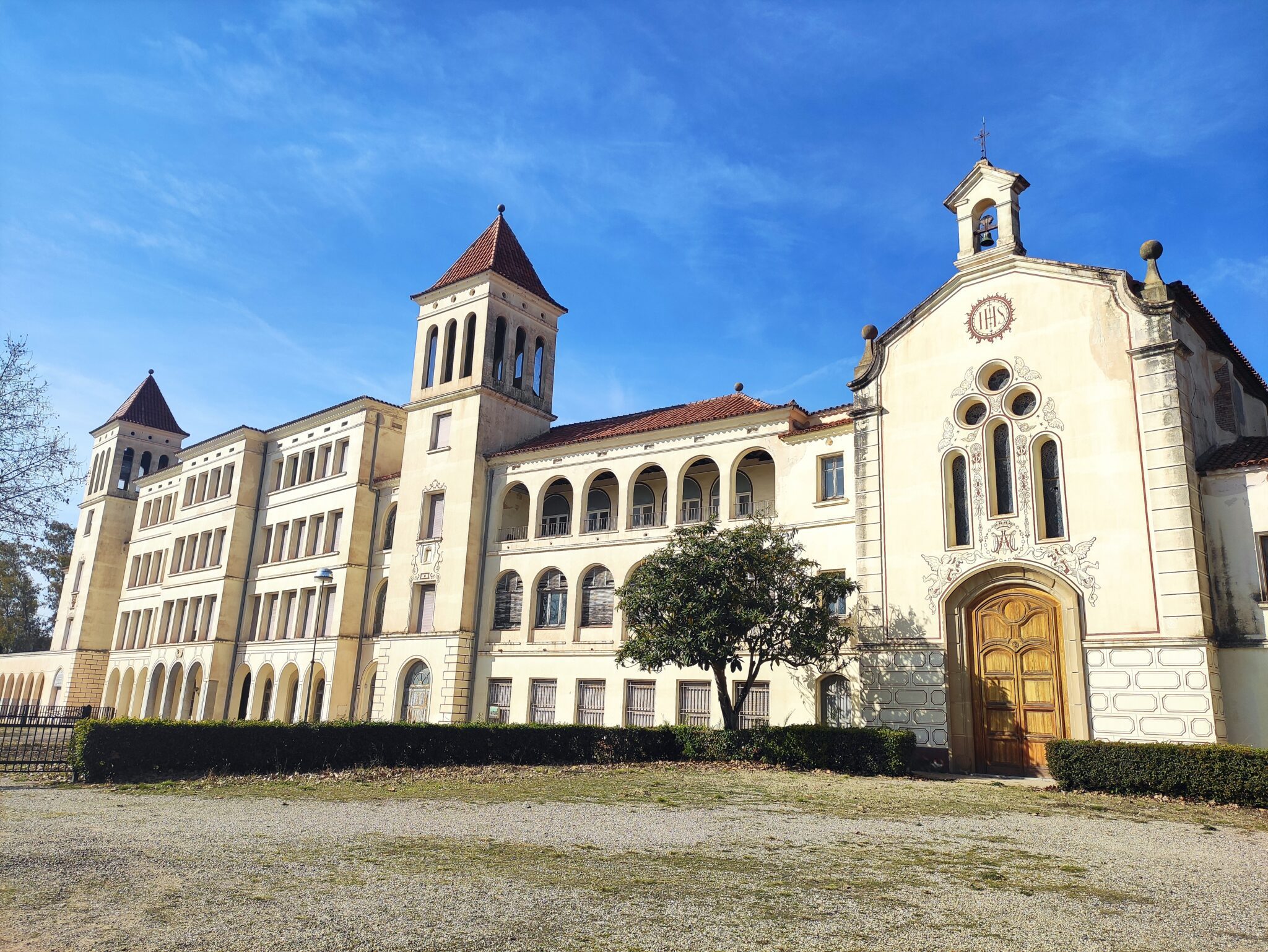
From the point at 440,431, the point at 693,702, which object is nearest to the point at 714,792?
the point at 693,702

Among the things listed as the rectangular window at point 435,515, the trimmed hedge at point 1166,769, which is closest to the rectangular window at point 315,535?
the rectangular window at point 435,515

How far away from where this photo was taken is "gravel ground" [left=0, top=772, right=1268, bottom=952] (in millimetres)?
7047

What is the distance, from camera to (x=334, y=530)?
41281 mm

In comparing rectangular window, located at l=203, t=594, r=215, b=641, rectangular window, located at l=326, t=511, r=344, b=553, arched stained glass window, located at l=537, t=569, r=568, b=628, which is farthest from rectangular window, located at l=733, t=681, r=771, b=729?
rectangular window, located at l=203, t=594, r=215, b=641

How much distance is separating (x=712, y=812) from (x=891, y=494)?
40.4 feet

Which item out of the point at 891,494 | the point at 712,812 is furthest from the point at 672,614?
the point at 712,812

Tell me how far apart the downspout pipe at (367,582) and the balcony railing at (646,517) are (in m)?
13.5

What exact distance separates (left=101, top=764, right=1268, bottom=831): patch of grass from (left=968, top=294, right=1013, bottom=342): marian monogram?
11252mm

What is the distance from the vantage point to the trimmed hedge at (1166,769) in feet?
51.0

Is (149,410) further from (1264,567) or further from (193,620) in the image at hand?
(1264,567)

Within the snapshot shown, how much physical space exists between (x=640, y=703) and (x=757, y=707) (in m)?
4.37

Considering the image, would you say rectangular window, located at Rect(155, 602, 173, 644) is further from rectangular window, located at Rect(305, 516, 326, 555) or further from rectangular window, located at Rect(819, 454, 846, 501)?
rectangular window, located at Rect(819, 454, 846, 501)

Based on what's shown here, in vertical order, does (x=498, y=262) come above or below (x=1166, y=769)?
above

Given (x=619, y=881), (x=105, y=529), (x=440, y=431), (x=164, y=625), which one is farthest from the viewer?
(x=105, y=529)
